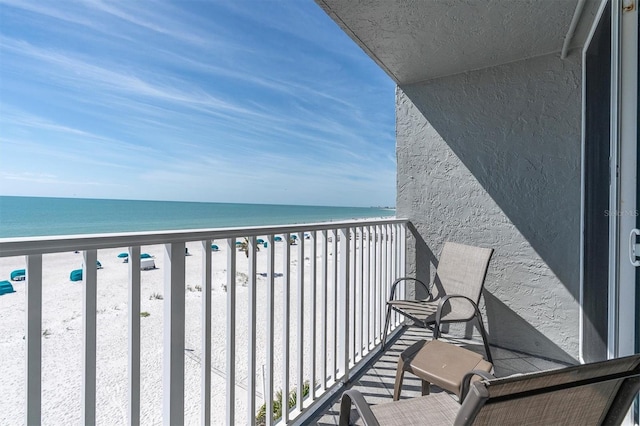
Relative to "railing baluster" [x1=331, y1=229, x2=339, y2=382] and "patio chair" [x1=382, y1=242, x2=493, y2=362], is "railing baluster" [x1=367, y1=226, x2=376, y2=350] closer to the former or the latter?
"patio chair" [x1=382, y1=242, x2=493, y2=362]

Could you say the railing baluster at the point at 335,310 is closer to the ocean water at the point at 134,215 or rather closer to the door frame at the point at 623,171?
the door frame at the point at 623,171

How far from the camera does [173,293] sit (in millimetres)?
1254

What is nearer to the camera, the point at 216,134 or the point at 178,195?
the point at 216,134

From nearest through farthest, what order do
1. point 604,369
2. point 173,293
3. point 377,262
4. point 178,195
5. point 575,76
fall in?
point 604,369, point 173,293, point 575,76, point 377,262, point 178,195

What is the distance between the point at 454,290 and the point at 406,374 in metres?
0.93

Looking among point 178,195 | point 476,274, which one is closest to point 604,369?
point 476,274

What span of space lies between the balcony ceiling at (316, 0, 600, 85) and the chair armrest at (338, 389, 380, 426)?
2.38m

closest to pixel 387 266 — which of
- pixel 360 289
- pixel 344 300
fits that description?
pixel 360 289

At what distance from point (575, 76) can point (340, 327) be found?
2947mm

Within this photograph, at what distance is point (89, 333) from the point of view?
1015mm

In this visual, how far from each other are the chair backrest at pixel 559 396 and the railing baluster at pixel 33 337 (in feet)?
3.71

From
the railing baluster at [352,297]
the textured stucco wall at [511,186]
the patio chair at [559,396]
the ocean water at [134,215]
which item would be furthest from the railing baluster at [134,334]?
the ocean water at [134,215]

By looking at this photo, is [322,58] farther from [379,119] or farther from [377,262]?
[377,262]

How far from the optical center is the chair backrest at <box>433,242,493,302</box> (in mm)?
2781
